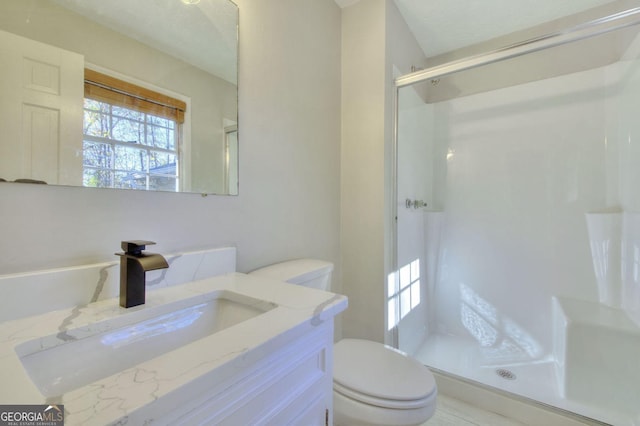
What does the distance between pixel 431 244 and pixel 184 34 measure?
6.71 ft

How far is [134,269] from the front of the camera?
0.70 metres

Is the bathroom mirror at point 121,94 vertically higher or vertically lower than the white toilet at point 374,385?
higher

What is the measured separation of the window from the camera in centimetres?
74

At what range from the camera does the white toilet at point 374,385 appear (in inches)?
35.6

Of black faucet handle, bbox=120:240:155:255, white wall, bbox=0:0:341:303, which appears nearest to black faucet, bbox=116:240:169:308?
black faucet handle, bbox=120:240:155:255

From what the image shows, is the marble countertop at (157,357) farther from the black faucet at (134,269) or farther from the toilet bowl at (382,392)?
the toilet bowl at (382,392)

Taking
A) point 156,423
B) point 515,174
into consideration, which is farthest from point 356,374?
point 515,174

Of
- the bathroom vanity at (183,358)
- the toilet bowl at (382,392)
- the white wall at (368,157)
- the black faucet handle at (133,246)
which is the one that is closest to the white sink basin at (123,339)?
the bathroom vanity at (183,358)

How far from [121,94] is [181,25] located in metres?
0.36

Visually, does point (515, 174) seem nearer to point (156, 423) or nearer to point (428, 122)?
point (428, 122)

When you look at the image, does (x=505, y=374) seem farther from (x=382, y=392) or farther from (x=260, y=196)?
(x=260, y=196)

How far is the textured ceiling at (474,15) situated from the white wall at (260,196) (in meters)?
0.54

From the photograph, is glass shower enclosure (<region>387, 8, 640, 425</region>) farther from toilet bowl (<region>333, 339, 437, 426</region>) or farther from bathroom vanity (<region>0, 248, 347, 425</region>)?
bathroom vanity (<region>0, 248, 347, 425</region>)

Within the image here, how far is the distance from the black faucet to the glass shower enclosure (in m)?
1.31
